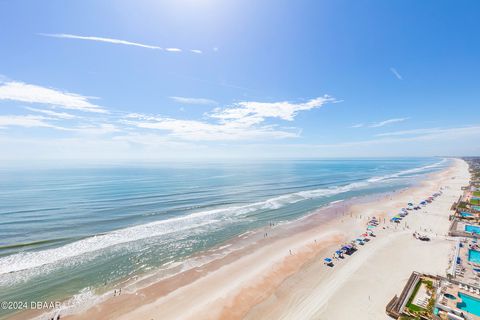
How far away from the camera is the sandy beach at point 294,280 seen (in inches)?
949

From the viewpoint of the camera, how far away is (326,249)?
3853 centimetres

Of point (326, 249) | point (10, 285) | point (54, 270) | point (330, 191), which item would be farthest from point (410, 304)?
point (330, 191)

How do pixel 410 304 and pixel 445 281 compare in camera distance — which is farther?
pixel 445 281

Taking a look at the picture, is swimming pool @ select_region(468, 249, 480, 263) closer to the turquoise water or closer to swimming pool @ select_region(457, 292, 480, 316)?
swimming pool @ select_region(457, 292, 480, 316)

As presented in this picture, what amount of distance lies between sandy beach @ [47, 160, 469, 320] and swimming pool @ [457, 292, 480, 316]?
17.2 ft

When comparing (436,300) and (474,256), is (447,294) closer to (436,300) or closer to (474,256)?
(436,300)

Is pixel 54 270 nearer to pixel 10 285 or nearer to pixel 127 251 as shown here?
pixel 10 285

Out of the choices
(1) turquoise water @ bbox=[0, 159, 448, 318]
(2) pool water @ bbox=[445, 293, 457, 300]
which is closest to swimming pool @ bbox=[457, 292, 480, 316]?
(2) pool water @ bbox=[445, 293, 457, 300]

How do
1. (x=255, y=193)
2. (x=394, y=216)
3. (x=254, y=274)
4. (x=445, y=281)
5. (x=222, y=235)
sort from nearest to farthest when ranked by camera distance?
1. (x=445, y=281)
2. (x=254, y=274)
3. (x=222, y=235)
4. (x=394, y=216)
5. (x=255, y=193)

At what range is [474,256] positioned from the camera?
3444 cm

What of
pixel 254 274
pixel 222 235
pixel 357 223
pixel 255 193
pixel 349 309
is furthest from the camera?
pixel 255 193

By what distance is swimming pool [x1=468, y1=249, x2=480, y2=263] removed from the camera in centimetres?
3326


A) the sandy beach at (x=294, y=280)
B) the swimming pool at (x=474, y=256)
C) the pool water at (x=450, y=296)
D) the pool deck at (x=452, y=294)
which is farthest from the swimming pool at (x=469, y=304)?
the swimming pool at (x=474, y=256)

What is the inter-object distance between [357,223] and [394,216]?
12.1 meters
